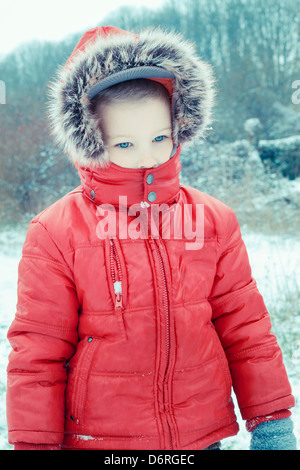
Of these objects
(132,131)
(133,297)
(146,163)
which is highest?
(132,131)

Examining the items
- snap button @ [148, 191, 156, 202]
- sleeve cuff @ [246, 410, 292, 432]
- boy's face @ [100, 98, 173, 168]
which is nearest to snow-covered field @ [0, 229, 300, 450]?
sleeve cuff @ [246, 410, 292, 432]

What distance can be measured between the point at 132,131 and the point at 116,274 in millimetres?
471

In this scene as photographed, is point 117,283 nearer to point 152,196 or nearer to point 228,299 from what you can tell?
point 152,196

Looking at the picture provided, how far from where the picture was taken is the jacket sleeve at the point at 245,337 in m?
1.35

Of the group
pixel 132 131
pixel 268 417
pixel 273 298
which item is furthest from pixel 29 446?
pixel 273 298

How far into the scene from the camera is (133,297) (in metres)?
1.23

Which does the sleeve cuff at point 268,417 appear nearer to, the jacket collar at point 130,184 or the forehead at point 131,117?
the jacket collar at point 130,184

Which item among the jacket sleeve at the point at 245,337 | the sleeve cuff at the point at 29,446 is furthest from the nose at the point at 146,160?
the sleeve cuff at the point at 29,446

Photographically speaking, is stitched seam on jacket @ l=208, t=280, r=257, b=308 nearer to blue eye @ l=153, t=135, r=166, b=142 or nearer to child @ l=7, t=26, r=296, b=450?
child @ l=7, t=26, r=296, b=450

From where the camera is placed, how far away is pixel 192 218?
1.43 m

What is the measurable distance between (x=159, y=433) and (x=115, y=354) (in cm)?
28

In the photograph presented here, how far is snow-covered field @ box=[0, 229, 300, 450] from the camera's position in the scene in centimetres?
248

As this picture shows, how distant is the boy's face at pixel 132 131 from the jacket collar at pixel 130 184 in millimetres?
42

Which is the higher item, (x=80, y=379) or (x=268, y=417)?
(x=80, y=379)
